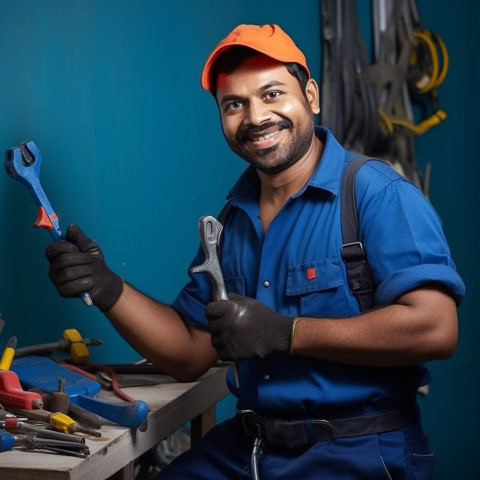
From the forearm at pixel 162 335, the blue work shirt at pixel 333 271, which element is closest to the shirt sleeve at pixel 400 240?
the blue work shirt at pixel 333 271

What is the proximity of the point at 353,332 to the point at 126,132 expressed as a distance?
99 cm

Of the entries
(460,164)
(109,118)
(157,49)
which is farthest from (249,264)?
(460,164)

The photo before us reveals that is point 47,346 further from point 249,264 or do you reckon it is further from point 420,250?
point 420,250

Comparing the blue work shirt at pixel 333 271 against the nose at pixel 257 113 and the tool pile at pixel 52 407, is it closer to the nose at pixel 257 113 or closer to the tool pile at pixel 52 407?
the nose at pixel 257 113

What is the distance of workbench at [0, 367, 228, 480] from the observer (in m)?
1.41

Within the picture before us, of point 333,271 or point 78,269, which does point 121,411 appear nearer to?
point 78,269

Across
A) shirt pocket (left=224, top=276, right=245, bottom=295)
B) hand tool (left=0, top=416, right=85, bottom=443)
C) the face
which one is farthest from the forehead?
hand tool (left=0, top=416, right=85, bottom=443)

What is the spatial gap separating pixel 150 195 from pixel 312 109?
0.69 meters

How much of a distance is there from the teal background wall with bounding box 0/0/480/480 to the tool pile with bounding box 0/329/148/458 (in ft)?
0.91

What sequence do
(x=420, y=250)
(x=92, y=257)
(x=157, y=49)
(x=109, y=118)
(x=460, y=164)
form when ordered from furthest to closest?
(x=460, y=164) → (x=157, y=49) → (x=109, y=118) → (x=92, y=257) → (x=420, y=250)

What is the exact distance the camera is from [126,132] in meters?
2.41

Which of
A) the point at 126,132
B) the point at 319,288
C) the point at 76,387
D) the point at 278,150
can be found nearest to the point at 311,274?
the point at 319,288

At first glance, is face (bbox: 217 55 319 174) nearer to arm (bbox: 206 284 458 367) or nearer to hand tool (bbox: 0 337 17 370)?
arm (bbox: 206 284 458 367)

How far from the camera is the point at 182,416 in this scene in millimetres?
1918
